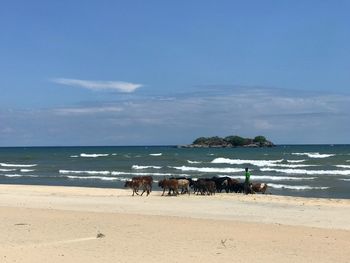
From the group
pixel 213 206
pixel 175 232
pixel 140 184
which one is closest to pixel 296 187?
pixel 140 184

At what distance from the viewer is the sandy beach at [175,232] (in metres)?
9.50

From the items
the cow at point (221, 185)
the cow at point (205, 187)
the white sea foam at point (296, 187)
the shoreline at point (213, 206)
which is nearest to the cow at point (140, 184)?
the shoreline at point (213, 206)

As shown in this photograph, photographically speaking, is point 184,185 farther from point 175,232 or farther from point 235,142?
point 235,142

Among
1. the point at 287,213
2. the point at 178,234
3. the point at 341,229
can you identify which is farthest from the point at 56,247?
the point at 287,213

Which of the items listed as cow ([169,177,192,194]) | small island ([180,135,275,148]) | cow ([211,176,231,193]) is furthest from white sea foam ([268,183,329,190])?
small island ([180,135,275,148])

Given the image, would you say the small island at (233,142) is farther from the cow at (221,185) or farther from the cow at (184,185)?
the cow at (184,185)

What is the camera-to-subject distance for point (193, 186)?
84.1 ft

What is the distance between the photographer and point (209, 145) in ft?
494

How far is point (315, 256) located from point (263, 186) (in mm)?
16783

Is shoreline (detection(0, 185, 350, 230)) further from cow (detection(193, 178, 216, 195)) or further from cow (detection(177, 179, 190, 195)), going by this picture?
cow (detection(193, 178, 216, 195))

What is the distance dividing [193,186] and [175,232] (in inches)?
530

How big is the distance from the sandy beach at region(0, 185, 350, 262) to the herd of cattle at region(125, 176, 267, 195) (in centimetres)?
350

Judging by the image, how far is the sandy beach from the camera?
31.2 ft

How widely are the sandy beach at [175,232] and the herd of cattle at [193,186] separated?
3501 mm
